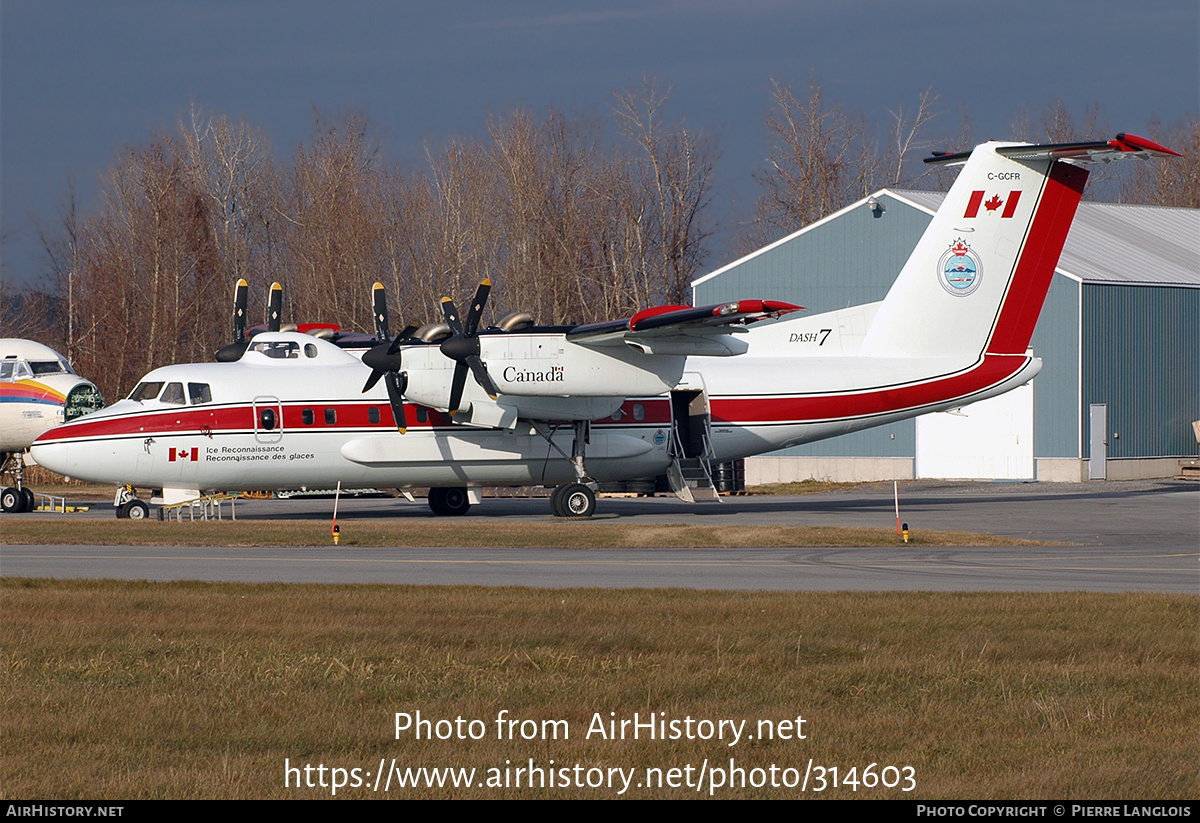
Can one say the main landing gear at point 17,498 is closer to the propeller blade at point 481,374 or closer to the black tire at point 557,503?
the propeller blade at point 481,374

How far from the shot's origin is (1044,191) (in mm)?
28172

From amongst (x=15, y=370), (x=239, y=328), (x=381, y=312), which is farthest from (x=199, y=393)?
(x=15, y=370)

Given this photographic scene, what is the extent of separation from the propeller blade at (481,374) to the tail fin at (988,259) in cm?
959

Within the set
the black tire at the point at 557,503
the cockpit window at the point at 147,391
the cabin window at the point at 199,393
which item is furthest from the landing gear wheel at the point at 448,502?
the cockpit window at the point at 147,391

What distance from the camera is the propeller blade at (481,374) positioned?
25.9 m

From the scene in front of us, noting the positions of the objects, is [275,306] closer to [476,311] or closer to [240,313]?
[240,313]

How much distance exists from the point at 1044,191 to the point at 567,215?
1431 inches

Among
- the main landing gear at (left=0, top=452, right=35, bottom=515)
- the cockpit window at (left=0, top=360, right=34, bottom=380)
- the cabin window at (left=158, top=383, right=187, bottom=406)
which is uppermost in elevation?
the cockpit window at (left=0, top=360, right=34, bottom=380)

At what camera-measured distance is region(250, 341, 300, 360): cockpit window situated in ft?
92.0

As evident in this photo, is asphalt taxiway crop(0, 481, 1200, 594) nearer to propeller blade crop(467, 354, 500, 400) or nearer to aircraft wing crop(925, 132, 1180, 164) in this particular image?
propeller blade crop(467, 354, 500, 400)

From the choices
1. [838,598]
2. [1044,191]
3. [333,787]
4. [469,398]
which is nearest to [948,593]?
[838,598]

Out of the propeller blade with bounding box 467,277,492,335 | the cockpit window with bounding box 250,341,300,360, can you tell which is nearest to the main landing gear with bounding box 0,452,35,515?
the cockpit window with bounding box 250,341,300,360

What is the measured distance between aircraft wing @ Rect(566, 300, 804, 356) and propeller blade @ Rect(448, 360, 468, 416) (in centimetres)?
233

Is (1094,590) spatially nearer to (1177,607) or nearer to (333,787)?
(1177,607)
